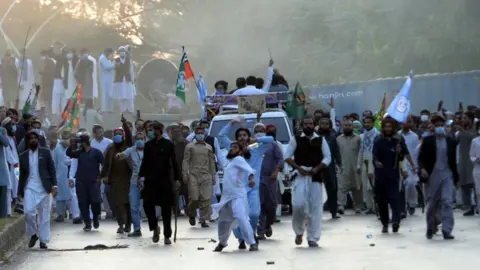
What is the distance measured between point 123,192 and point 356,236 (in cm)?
379

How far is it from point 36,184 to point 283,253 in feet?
11.5

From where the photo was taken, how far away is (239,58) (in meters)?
60.6

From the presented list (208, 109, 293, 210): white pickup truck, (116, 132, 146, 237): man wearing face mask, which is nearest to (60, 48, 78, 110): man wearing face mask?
(208, 109, 293, 210): white pickup truck

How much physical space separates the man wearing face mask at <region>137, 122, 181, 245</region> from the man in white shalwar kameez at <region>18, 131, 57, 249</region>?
137cm

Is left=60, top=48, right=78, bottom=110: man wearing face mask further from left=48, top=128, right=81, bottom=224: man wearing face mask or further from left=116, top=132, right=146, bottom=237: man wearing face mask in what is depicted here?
left=116, top=132, right=146, bottom=237: man wearing face mask

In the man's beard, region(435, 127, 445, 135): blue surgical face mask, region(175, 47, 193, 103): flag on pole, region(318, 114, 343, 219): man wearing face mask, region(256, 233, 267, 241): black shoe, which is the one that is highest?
region(175, 47, 193, 103): flag on pole

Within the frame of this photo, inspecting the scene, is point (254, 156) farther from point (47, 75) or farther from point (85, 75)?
point (47, 75)

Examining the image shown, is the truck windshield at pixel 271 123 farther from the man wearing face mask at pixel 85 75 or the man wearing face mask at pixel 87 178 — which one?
the man wearing face mask at pixel 85 75

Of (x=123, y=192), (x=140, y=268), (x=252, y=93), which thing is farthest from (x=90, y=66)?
(x=140, y=268)

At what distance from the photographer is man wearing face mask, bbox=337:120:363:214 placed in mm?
24781

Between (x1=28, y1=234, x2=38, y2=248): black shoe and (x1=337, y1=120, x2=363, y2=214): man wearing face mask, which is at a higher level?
(x1=337, y1=120, x2=363, y2=214): man wearing face mask

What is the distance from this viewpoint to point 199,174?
21.7m

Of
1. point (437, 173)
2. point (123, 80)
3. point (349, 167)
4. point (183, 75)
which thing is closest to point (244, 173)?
point (437, 173)

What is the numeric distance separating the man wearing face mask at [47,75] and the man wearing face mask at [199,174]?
18839 mm
